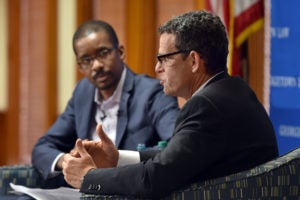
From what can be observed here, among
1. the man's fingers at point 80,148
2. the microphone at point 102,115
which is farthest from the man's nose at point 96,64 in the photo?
the man's fingers at point 80,148

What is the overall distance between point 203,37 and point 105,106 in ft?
3.79

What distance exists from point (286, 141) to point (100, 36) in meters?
1.07

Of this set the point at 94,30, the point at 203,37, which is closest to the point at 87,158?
the point at 203,37

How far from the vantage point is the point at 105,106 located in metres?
3.27

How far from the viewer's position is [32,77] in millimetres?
5551

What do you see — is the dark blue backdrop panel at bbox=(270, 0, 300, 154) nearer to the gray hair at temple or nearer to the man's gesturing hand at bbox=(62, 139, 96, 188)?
the gray hair at temple

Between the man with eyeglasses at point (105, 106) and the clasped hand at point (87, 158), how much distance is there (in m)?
0.63

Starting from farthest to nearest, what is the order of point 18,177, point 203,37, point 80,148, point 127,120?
point 127,120 < point 18,177 < point 80,148 < point 203,37

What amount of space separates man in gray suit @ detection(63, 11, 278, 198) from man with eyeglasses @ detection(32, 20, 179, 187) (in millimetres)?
720

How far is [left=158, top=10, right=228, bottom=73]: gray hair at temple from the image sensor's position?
87.0 inches

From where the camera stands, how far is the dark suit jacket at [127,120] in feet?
10.1

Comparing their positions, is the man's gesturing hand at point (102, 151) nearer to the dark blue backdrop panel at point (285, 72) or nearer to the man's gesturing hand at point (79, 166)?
the man's gesturing hand at point (79, 166)

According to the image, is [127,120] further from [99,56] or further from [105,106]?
[99,56]

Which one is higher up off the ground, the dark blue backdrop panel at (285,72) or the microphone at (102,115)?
the dark blue backdrop panel at (285,72)
